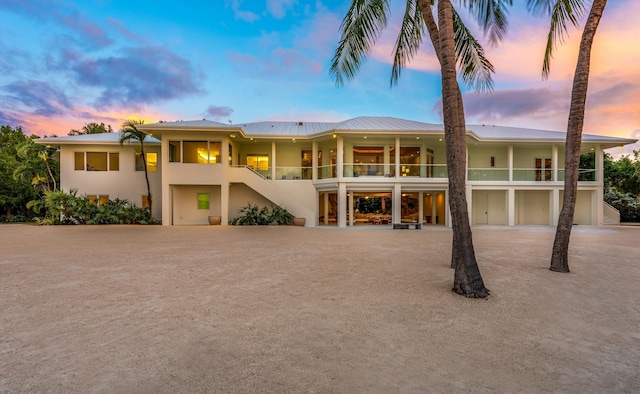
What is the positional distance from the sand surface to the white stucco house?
11746 millimetres

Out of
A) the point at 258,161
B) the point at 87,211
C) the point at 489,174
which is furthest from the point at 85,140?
the point at 489,174

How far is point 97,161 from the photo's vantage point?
21.8 m

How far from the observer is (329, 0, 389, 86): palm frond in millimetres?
7832

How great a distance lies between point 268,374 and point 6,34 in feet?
98.8

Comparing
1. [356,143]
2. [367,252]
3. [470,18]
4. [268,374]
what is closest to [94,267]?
[268,374]

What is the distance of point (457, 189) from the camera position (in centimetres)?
595

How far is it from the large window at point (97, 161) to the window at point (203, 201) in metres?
6.42

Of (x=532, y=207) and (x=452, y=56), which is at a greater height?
(x=452, y=56)

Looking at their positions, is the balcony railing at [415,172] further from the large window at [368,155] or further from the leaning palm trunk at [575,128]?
the leaning palm trunk at [575,128]

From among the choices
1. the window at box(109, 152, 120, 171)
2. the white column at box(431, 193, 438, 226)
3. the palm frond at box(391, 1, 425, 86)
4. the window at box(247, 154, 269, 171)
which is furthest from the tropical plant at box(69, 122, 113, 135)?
the palm frond at box(391, 1, 425, 86)

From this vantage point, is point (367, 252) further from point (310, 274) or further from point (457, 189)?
point (457, 189)

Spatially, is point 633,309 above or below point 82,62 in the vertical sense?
below

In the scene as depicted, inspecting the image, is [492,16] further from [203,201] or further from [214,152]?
[203,201]

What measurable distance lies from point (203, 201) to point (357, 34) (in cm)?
1744
